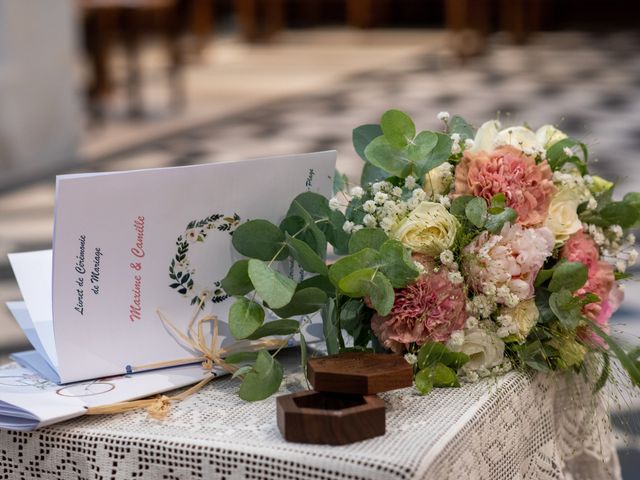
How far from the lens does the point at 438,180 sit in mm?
1422

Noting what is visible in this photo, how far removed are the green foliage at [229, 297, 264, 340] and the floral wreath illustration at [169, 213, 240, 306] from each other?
7cm

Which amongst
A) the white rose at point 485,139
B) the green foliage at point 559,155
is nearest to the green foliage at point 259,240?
the white rose at point 485,139

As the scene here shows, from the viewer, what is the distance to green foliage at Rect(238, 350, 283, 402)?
1272 millimetres

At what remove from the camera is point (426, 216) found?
52.9 inches

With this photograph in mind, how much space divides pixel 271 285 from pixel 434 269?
21 centimetres

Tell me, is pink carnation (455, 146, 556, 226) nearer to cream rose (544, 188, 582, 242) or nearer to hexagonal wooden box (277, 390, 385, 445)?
cream rose (544, 188, 582, 242)

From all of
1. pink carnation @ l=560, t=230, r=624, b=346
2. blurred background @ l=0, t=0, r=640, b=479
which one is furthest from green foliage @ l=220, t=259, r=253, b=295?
blurred background @ l=0, t=0, r=640, b=479

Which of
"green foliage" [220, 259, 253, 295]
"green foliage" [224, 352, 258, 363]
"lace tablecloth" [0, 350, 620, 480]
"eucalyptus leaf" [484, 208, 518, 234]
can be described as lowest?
"lace tablecloth" [0, 350, 620, 480]

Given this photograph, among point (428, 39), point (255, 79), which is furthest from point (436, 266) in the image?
point (428, 39)

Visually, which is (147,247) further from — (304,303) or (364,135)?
(364,135)

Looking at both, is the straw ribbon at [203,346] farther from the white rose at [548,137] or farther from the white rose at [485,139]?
the white rose at [548,137]

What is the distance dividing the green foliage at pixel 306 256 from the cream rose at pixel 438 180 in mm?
198

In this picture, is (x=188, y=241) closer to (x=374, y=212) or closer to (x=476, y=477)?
(x=374, y=212)

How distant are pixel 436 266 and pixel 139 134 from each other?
569 centimetres
